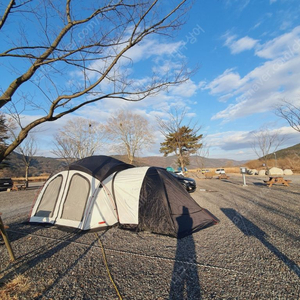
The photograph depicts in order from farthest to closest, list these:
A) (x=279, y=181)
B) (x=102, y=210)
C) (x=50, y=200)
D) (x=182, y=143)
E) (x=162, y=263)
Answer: (x=182, y=143)
(x=279, y=181)
(x=50, y=200)
(x=102, y=210)
(x=162, y=263)

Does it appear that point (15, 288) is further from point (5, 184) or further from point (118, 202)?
point (5, 184)

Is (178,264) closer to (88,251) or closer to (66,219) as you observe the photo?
(88,251)

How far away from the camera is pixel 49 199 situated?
17.8ft

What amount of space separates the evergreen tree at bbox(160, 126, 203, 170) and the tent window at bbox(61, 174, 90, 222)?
20.2m

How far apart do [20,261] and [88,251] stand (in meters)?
1.17

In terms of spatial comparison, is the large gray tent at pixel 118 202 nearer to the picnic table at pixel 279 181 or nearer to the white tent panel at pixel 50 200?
the white tent panel at pixel 50 200

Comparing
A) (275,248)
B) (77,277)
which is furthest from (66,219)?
(275,248)

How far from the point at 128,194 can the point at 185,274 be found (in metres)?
2.67

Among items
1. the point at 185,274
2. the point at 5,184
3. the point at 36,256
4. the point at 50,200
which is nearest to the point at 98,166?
the point at 50,200

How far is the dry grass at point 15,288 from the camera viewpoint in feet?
7.57

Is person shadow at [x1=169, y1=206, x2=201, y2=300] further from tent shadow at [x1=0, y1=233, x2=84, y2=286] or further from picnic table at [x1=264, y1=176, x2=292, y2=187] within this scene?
picnic table at [x1=264, y1=176, x2=292, y2=187]

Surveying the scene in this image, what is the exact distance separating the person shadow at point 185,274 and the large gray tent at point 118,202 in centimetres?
60

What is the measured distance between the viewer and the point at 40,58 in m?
2.94

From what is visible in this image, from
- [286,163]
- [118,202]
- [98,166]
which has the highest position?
[286,163]
